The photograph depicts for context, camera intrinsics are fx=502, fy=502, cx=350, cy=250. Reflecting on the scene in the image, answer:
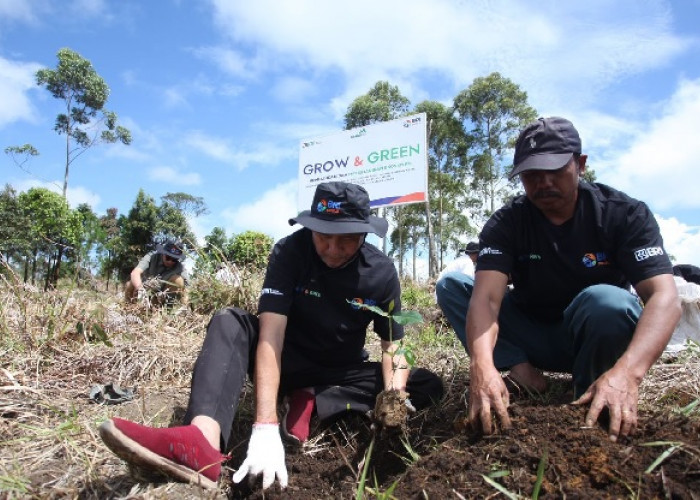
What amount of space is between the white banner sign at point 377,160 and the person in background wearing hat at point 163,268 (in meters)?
2.86

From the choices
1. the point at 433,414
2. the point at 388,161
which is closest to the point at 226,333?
the point at 433,414

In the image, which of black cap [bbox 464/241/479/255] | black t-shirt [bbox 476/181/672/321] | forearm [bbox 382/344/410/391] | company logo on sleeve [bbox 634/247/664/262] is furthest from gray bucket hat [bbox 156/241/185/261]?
company logo on sleeve [bbox 634/247/664/262]

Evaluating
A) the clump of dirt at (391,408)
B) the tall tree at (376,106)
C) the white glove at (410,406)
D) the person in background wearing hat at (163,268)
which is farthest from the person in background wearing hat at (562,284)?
the tall tree at (376,106)

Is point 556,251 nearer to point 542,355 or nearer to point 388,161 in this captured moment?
point 542,355

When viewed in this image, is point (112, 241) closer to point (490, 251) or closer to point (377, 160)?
point (377, 160)

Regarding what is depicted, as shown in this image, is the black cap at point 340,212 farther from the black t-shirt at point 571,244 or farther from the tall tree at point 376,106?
the tall tree at point 376,106

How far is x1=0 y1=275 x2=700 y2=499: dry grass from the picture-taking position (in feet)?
5.48

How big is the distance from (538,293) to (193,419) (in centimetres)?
154

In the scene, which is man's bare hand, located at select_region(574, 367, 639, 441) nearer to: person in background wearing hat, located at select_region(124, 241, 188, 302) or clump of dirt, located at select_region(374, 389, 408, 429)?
clump of dirt, located at select_region(374, 389, 408, 429)

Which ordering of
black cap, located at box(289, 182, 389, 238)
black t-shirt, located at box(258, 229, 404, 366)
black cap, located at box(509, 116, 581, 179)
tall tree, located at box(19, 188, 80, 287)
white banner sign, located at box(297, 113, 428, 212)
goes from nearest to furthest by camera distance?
black cap, located at box(509, 116, 581, 179) < black cap, located at box(289, 182, 389, 238) < black t-shirt, located at box(258, 229, 404, 366) < white banner sign, located at box(297, 113, 428, 212) < tall tree, located at box(19, 188, 80, 287)

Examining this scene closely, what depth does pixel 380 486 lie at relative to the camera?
172 cm

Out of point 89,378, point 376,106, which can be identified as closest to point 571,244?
point 89,378

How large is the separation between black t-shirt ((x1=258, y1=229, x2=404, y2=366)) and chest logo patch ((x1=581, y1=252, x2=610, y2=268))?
838 mm

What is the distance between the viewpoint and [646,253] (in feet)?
6.26
